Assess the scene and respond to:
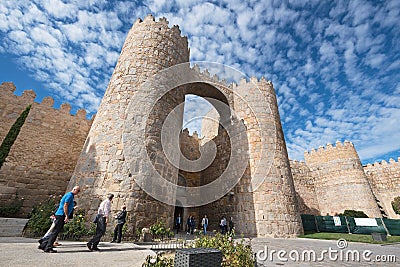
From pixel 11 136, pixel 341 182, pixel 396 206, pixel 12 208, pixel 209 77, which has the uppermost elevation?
pixel 209 77

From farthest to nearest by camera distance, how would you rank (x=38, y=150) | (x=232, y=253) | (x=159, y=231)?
(x=38, y=150)
(x=159, y=231)
(x=232, y=253)

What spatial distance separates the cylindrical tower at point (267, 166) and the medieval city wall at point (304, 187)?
11.7m

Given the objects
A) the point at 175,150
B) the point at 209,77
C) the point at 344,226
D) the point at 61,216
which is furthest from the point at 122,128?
the point at 344,226

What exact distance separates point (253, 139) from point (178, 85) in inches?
231

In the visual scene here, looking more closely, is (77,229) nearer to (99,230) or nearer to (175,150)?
(99,230)

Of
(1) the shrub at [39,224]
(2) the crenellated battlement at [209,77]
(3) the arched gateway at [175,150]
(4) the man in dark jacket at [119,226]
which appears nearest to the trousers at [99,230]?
(4) the man in dark jacket at [119,226]

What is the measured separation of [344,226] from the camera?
14234mm

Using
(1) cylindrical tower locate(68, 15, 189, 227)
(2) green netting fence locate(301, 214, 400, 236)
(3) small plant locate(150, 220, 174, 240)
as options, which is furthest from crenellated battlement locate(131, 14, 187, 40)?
(2) green netting fence locate(301, 214, 400, 236)

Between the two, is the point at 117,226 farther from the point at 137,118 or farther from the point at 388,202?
the point at 388,202

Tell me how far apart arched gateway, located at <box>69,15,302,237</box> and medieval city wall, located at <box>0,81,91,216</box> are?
15.6 ft

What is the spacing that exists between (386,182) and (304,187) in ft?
29.6

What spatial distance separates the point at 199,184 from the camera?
15.8 m

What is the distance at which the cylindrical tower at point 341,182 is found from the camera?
765 inches

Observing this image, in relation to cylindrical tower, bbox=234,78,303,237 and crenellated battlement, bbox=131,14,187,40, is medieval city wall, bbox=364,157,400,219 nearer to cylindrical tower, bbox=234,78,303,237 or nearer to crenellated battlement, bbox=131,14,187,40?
cylindrical tower, bbox=234,78,303,237
